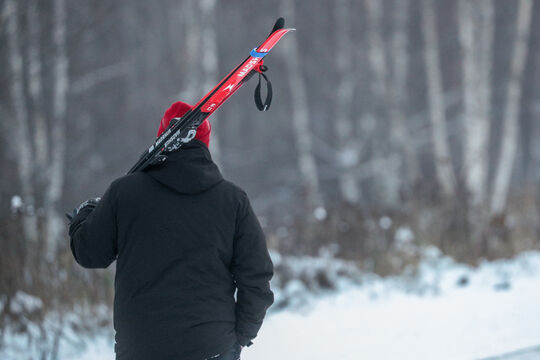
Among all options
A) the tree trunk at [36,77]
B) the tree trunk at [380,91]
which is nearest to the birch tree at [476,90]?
the tree trunk at [380,91]

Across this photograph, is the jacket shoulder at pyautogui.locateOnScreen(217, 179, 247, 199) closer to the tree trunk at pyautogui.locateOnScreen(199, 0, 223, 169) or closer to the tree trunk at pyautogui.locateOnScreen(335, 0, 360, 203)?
the tree trunk at pyautogui.locateOnScreen(199, 0, 223, 169)

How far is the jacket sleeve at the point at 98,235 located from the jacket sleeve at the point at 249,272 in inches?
18.8

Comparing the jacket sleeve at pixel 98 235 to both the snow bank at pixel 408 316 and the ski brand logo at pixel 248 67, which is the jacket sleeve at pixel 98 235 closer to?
the ski brand logo at pixel 248 67

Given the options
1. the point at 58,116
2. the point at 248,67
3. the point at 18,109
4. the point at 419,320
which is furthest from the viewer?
the point at 58,116

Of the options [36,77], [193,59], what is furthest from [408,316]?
[36,77]

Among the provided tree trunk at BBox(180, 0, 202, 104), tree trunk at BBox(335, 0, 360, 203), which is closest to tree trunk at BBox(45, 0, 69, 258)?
tree trunk at BBox(180, 0, 202, 104)

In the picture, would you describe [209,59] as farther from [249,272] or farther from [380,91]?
[249,272]

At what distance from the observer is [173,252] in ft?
6.69

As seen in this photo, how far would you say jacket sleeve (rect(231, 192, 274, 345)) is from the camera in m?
2.15

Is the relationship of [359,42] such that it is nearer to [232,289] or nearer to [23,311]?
[23,311]

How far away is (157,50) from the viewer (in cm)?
1703

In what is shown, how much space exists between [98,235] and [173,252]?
30 cm

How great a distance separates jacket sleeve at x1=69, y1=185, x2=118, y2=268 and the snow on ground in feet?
8.24

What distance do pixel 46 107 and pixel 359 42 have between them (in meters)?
8.84
